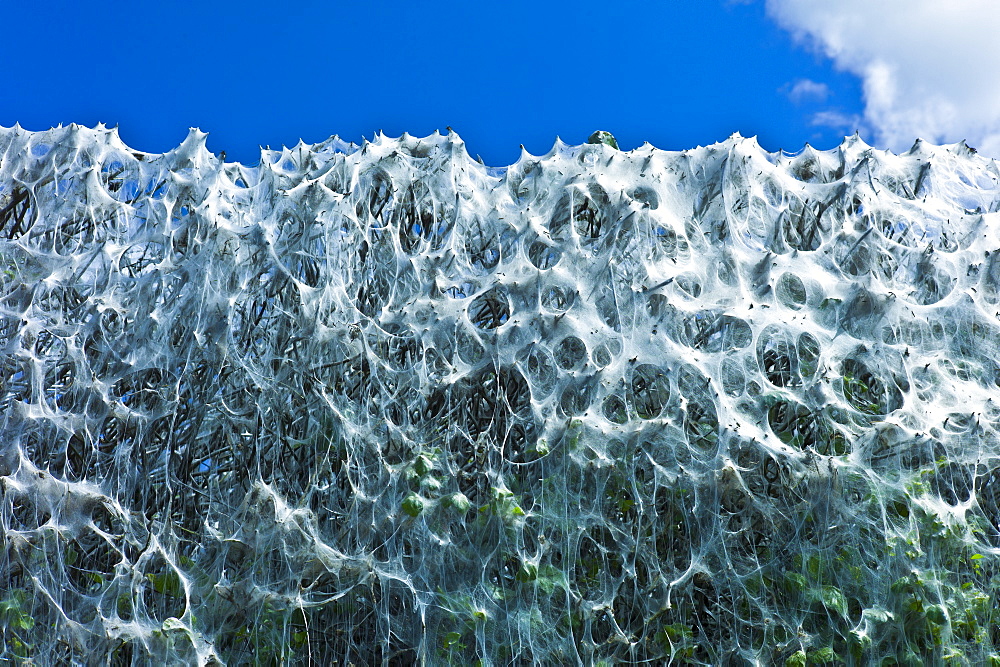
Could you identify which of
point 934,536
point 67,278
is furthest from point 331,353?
point 934,536

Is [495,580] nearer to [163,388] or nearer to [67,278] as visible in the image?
[163,388]

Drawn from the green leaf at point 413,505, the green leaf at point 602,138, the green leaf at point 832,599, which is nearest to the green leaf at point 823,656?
the green leaf at point 832,599

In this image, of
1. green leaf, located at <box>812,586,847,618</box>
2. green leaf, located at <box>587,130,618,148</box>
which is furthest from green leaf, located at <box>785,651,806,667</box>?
green leaf, located at <box>587,130,618,148</box>

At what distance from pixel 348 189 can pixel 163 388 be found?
1617mm

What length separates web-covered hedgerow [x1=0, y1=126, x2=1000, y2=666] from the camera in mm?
4645

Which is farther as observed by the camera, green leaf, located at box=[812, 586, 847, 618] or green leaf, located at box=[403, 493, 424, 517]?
green leaf, located at box=[403, 493, 424, 517]

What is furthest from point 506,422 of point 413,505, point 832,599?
point 832,599

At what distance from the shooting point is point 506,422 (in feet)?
16.2

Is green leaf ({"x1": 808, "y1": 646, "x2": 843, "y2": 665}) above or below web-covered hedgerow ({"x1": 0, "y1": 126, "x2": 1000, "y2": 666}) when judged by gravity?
below

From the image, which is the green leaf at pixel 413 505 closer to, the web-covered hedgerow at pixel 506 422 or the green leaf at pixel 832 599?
the web-covered hedgerow at pixel 506 422

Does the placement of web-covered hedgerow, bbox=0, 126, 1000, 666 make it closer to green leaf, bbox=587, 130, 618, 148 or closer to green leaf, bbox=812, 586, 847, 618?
green leaf, bbox=812, 586, 847, 618

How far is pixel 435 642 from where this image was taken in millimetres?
4598

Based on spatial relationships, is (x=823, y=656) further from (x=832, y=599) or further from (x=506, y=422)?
(x=506, y=422)

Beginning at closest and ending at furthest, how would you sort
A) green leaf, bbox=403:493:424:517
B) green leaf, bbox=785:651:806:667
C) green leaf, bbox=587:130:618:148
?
1. green leaf, bbox=785:651:806:667
2. green leaf, bbox=403:493:424:517
3. green leaf, bbox=587:130:618:148
